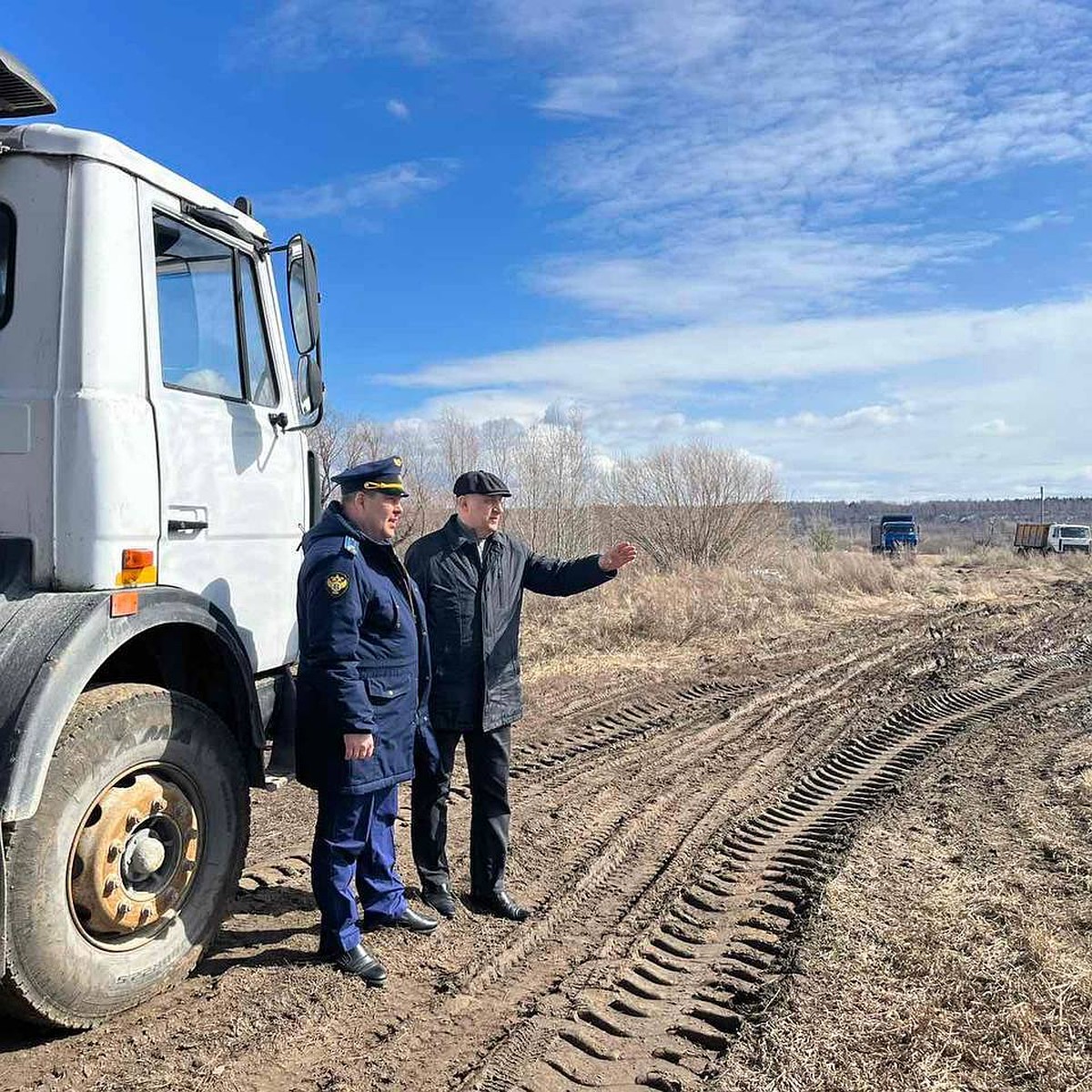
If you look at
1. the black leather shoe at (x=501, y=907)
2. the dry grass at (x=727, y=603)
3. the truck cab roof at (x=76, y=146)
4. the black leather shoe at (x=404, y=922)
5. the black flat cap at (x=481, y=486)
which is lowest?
the black leather shoe at (x=501, y=907)

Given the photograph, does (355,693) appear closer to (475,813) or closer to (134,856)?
(134,856)

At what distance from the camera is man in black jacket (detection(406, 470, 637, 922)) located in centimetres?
424

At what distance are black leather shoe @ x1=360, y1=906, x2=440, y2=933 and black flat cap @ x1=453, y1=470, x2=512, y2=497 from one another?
1913 mm

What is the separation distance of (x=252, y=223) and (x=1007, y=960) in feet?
14.9

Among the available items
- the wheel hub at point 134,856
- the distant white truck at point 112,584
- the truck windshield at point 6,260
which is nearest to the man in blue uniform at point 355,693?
the distant white truck at point 112,584

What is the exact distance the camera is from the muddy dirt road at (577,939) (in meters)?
2.97

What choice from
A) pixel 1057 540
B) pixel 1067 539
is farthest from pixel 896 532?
pixel 1067 539

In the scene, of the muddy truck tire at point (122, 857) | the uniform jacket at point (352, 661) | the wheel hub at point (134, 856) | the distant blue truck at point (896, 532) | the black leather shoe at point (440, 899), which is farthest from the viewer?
the distant blue truck at point (896, 532)

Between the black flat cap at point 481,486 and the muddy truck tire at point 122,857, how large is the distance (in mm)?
1585

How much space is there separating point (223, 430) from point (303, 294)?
0.78 m

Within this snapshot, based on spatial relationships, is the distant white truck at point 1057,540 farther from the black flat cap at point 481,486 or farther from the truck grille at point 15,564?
the truck grille at point 15,564

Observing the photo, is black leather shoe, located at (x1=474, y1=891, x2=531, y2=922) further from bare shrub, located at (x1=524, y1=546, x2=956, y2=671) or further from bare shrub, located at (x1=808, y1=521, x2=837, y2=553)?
bare shrub, located at (x1=808, y1=521, x2=837, y2=553)

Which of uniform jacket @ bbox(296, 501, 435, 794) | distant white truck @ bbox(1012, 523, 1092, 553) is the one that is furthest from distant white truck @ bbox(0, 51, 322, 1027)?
distant white truck @ bbox(1012, 523, 1092, 553)

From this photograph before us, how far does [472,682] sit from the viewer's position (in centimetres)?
425
